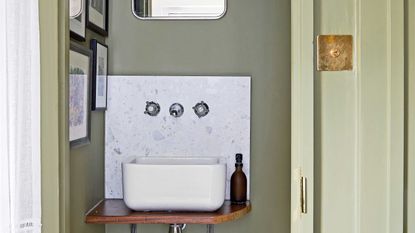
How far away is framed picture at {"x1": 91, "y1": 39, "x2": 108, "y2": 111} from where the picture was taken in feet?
7.24

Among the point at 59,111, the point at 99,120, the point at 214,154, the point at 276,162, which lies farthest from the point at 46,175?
the point at 276,162

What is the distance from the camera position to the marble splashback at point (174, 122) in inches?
97.1

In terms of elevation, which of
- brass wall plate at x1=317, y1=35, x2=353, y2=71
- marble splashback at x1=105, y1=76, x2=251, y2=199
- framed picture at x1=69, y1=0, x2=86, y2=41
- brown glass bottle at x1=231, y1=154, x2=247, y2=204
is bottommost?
brown glass bottle at x1=231, y1=154, x2=247, y2=204

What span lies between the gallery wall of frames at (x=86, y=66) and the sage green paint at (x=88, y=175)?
4 centimetres

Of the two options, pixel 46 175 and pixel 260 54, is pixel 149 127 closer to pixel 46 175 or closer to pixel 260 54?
pixel 260 54

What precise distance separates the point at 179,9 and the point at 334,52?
1.30 metres

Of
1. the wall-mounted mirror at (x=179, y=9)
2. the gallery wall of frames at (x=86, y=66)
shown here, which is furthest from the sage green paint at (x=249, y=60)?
the gallery wall of frames at (x=86, y=66)

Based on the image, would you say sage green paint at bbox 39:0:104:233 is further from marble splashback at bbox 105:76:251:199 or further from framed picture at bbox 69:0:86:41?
marble splashback at bbox 105:76:251:199

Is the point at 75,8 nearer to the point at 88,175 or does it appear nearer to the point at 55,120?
the point at 55,120

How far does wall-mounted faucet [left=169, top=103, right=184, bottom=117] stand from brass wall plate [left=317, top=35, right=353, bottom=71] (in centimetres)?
122

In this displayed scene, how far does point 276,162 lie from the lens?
248 centimetres

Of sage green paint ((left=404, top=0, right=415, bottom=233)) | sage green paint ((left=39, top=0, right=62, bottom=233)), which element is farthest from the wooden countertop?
sage green paint ((left=404, top=0, right=415, bottom=233))

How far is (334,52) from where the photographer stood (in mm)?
1335

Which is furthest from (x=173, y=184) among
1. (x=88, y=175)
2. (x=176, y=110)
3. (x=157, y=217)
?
(x=176, y=110)
